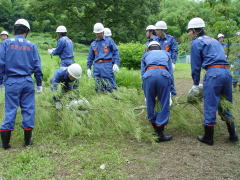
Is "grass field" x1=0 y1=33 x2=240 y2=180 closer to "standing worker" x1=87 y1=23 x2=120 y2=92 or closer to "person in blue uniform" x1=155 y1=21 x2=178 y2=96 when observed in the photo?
"standing worker" x1=87 y1=23 x2=120 y2=92

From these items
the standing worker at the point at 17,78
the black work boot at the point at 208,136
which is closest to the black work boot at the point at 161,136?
the black work boot at the point at 208,136

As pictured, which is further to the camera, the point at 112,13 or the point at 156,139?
the point at 112,13

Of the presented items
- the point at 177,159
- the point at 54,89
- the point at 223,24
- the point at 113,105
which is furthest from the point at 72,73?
the point at 223,24

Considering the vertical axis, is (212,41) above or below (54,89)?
above

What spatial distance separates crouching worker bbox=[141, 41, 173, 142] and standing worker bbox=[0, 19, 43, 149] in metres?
1.77

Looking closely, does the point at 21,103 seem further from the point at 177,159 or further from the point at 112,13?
the point at 112,13

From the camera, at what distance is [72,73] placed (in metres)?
4.89

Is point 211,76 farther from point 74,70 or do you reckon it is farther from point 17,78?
point 17,78

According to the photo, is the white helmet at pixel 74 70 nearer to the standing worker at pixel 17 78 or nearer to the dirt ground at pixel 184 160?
the standing worker at pixel 17 78

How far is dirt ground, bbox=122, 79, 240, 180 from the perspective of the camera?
3.47m

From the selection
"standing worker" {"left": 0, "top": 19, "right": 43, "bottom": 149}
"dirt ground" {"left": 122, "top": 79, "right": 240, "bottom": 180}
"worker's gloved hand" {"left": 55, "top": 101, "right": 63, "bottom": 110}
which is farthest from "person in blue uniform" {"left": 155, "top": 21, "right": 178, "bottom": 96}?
"standing worker" {"left": 0, "top": 19, "right": 43, "bottom": 149}

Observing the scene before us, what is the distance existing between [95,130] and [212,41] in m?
2.29

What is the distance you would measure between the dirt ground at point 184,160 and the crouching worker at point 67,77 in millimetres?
1462

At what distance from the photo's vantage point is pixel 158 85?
4.49m
